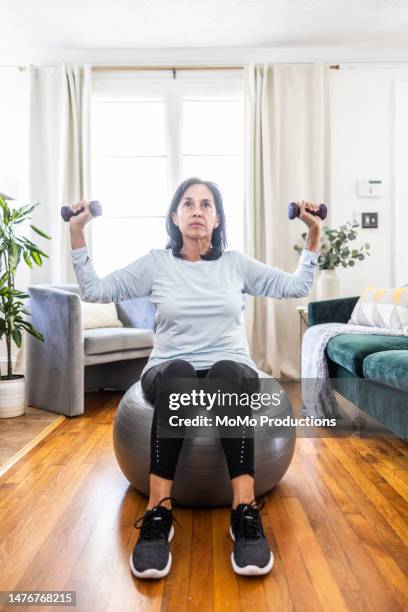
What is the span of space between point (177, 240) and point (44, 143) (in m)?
2.86

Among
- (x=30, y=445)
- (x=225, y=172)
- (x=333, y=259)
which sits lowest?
(x=30, y=445)

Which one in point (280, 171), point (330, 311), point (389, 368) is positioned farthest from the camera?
point (280, 171)

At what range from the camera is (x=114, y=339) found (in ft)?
10.8

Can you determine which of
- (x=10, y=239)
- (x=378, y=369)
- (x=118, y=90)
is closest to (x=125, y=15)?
(x=118, y=90)

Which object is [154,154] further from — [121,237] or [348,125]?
[348,125]

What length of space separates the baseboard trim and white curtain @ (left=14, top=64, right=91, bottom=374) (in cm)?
148

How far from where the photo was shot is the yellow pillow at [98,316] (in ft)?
11.8

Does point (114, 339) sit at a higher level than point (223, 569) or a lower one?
higher

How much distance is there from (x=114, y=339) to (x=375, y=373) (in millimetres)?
1679

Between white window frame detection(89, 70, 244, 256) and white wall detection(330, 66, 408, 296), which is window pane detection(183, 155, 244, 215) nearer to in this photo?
white window frame detection(89, 70, 244, 256)

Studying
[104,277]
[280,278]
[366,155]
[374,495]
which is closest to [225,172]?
[366,155]

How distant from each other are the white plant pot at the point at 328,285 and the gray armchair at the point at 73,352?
1.31 metres

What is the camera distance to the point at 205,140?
436 cm

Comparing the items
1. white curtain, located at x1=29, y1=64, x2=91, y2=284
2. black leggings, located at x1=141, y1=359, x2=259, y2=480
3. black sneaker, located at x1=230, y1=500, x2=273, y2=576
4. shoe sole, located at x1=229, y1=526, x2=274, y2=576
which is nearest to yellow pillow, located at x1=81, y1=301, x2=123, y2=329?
white curtain, located at x1=29, y1=64, x2=91, y2=284
